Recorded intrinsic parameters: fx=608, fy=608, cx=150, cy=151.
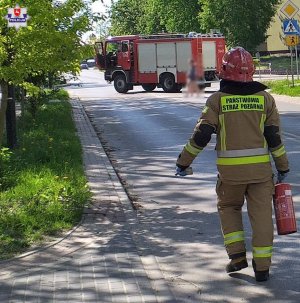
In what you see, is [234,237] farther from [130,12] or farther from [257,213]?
[130,12]

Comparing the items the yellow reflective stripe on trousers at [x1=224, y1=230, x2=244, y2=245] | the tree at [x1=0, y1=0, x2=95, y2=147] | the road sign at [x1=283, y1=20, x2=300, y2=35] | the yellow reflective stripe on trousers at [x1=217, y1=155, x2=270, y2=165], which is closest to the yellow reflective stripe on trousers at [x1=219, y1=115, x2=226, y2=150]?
the yellow reflective stripe on trousers at [x1=217, y1=155, x2=270, y2=165]

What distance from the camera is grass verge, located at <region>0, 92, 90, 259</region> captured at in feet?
20.8

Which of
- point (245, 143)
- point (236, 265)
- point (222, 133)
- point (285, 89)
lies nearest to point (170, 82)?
point (222, 133)

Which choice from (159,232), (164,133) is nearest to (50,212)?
(159,232)

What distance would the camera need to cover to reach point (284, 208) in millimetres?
4910

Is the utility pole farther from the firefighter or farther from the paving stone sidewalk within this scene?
the firefighter

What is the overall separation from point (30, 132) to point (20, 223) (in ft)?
24.1

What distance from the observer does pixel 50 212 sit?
6.88m

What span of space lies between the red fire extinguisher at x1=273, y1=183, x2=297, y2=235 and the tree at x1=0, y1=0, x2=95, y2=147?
3.67 meters

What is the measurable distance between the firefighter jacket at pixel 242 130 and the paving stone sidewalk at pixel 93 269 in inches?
44.4

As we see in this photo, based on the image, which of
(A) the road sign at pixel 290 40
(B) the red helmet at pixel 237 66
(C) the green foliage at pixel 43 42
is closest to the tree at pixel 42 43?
(C) the green foliage at pixel 43 42

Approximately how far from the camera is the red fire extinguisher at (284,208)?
4902 mm

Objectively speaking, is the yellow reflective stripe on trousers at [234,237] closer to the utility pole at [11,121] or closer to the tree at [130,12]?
the tree at [130,12]

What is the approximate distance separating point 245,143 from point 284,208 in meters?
0.65
